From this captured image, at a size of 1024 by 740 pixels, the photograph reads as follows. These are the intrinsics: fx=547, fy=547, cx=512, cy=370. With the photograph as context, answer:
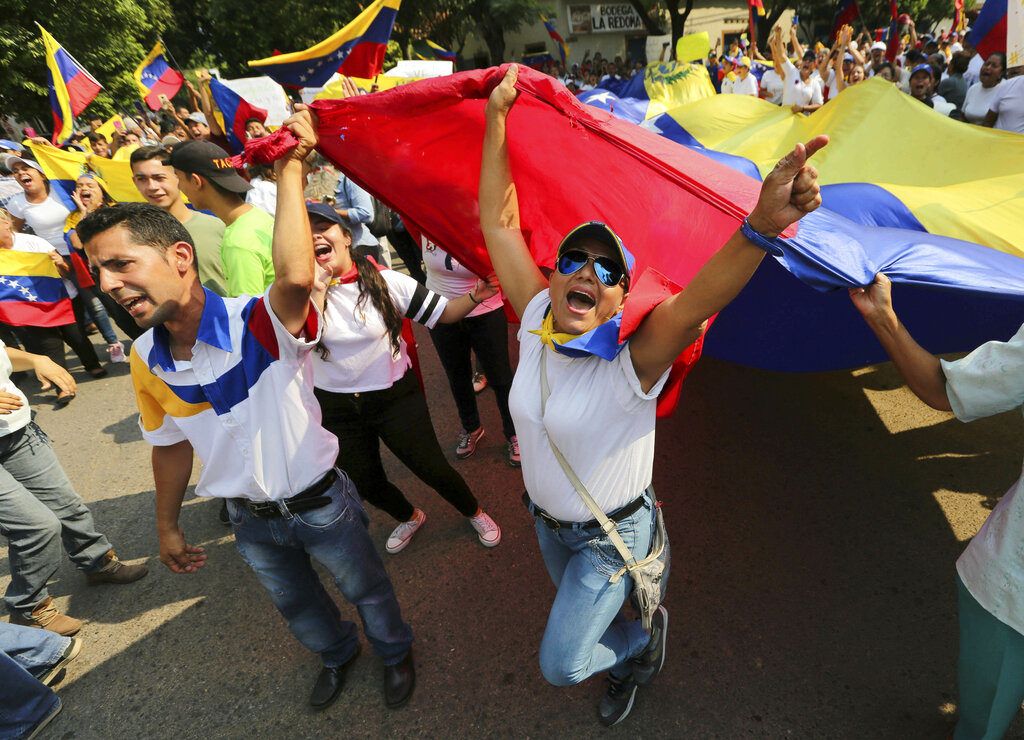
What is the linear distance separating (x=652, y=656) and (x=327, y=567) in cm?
132

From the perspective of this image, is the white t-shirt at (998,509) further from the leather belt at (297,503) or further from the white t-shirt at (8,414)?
the white t-shirt at (8,414)

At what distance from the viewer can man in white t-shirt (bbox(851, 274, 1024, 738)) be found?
1.40 metres

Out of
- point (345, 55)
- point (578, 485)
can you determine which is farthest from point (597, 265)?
point (345, 55)

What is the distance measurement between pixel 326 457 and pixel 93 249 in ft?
3.12

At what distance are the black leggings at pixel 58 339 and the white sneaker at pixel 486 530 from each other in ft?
16.0

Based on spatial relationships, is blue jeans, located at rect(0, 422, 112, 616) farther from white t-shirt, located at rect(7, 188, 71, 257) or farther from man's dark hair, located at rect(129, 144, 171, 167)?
white t-shirt, located at rect(7, 188, 71, 257)

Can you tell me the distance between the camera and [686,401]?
13.7 ft

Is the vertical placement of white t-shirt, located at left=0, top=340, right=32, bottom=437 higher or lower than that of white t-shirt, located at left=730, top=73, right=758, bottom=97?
higher

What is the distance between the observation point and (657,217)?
2023 millimetres

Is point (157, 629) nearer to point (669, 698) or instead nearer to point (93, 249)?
point (93, 249)

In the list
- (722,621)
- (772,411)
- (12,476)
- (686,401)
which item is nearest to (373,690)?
(722,621)

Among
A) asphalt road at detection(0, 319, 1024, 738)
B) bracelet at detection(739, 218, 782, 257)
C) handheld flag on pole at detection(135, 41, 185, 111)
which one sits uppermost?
handheld flag on pole at detection(135, 41, 185, 111)

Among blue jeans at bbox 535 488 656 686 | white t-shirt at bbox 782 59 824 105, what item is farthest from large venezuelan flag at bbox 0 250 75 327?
white t-shirt at bbox 782 59 824 105

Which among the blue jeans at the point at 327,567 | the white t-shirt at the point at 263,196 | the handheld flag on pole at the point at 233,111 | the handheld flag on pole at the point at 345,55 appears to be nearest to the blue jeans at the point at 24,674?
the blue jeans at the point at 327,567
